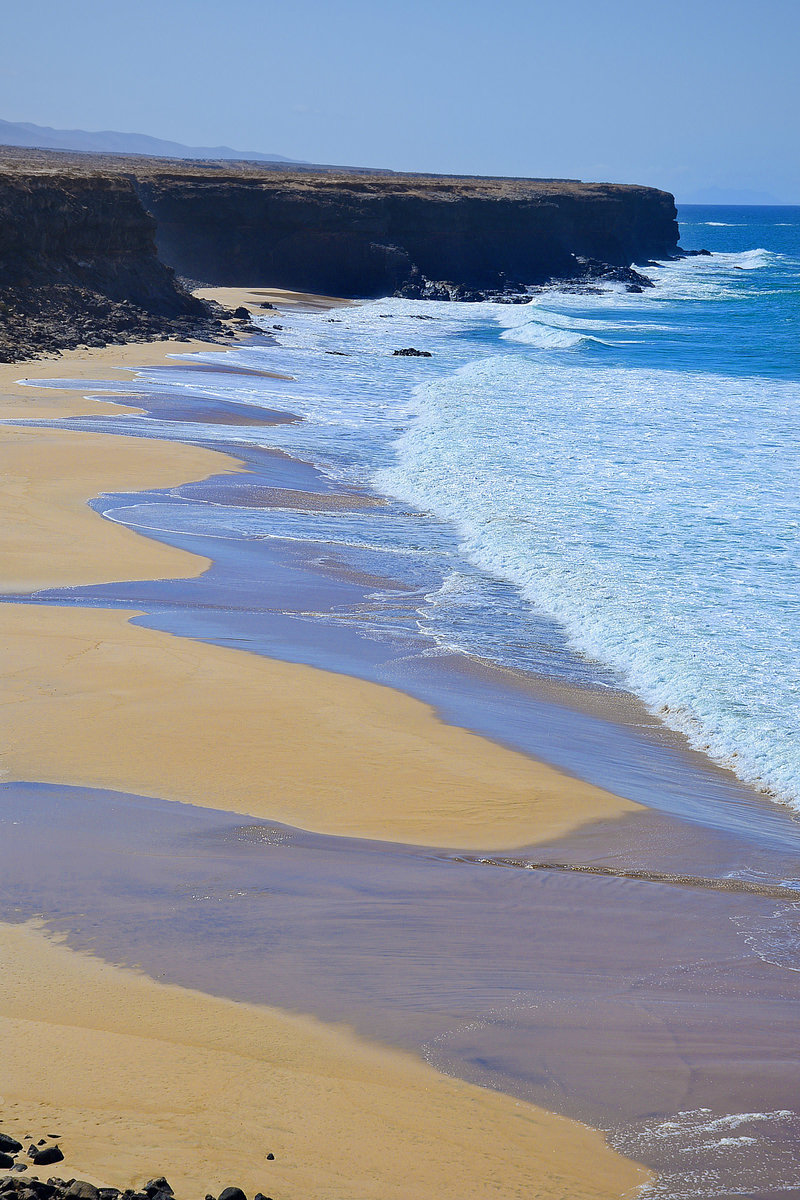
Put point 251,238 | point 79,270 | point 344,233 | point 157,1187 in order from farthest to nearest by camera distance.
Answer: point 344,233 → point 251,238 → point 79,270 → point 157,1187

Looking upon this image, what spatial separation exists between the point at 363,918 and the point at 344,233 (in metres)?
52.0

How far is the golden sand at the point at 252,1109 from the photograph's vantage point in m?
3.22

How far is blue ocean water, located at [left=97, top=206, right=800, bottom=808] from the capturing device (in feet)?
29.3

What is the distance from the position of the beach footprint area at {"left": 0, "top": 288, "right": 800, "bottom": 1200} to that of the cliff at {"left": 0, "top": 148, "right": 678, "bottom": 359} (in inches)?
754

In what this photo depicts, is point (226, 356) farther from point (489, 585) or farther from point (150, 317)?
point (489, 585)

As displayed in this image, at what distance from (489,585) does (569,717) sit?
11.6 ft

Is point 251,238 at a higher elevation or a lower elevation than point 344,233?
lower

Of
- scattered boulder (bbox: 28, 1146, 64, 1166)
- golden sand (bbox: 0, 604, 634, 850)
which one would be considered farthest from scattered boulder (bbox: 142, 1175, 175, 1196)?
golden sand (bbox: 0, 604, 634, 850)

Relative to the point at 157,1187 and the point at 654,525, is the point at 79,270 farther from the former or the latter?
the point at 157,1187

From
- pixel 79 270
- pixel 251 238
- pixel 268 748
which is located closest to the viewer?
pixel 268 748

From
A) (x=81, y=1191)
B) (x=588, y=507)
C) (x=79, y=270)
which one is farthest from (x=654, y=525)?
(x=79, y=270)

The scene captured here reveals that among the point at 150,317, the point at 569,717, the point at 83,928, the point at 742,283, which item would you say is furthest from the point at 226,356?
the point at 742,283

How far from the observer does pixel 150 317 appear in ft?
106

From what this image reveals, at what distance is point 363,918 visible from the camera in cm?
491
